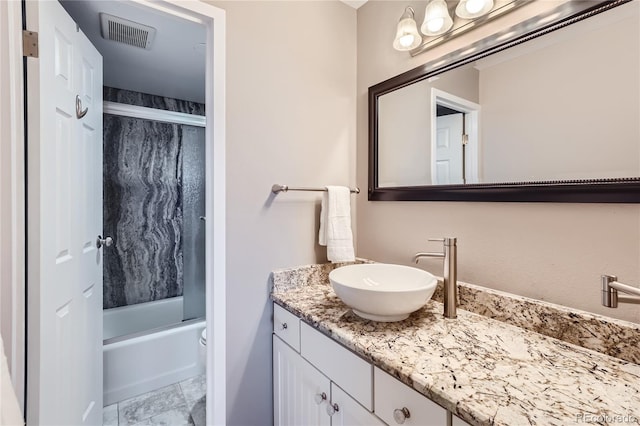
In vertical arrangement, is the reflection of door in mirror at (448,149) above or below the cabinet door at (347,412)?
above

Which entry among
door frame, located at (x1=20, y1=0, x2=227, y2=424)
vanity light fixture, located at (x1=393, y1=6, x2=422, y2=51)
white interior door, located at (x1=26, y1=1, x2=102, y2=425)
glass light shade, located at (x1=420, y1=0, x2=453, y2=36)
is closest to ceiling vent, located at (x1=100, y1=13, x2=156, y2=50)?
white interior door, located at (x1=26, y1=1, x2=102, y2=425)

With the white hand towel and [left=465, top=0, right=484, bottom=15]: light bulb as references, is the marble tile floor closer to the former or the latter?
the white hand towel

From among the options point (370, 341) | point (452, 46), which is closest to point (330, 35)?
point (452, 46)

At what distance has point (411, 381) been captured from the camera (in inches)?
27.1

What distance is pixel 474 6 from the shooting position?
1052 millimetres

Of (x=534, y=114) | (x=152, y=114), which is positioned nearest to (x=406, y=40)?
(x=534, y=114)

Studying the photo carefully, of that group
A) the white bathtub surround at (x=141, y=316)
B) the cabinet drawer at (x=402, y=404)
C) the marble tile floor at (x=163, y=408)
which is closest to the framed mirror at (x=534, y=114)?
the cabinet drawer at (x=402, y=404)

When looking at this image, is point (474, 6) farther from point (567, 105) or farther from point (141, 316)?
point (141, 316)

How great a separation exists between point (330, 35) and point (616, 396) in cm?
170

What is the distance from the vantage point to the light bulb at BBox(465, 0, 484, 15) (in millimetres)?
1038

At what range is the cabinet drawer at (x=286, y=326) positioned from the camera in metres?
1.16

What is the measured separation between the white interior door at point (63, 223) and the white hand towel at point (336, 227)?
105 cm

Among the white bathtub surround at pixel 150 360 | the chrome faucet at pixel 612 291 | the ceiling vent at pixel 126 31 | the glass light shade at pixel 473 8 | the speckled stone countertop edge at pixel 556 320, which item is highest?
the ceiling vent at pixel 126 31

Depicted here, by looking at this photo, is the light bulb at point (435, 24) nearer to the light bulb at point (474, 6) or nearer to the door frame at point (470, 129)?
the light bulb at point (474, 6)
